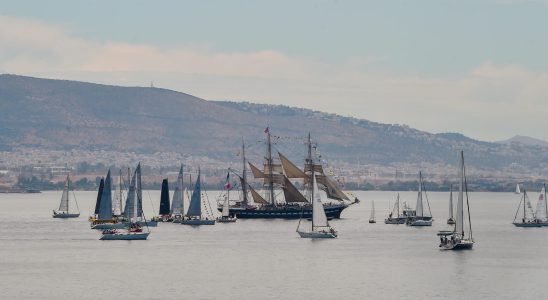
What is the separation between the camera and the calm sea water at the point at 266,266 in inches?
3150

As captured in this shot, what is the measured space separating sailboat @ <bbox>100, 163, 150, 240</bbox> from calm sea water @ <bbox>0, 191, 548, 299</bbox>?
1.60 m

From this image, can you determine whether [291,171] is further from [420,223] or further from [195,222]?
[195,222]

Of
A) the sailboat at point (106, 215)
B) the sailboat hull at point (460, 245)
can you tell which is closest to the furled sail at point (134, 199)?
the sailboat at point (106, 215)

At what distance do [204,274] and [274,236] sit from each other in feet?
140

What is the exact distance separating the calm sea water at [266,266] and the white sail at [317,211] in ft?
9.45

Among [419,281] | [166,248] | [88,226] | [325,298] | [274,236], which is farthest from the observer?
[88,226]

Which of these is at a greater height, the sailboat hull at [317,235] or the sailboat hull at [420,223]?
the sailboat hull at [420,223]

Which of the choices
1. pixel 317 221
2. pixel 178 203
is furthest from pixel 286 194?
pixel 317 221

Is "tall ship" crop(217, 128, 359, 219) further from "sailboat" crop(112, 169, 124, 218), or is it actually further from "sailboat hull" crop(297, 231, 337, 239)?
"sailboat hull" crop(297, 231, 337, 239)

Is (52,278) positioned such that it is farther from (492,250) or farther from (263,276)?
(492,250)

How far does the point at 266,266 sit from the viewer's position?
316ft

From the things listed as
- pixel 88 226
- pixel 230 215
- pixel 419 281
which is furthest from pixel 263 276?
pixel 230 215

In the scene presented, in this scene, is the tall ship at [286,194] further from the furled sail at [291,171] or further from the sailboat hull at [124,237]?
the sailboat hull at [124,237]

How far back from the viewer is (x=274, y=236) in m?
132
